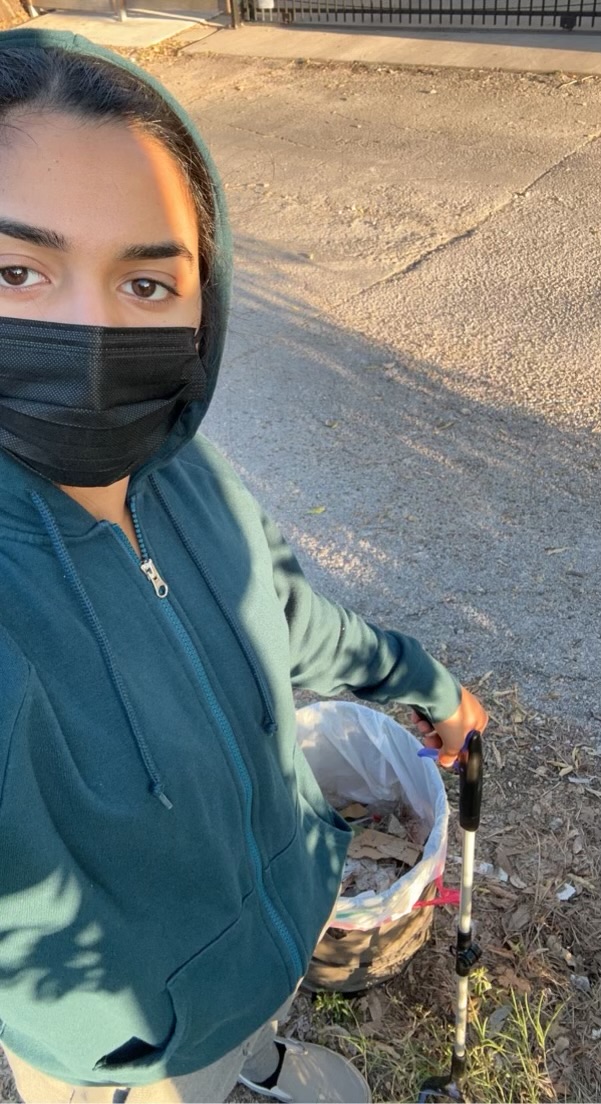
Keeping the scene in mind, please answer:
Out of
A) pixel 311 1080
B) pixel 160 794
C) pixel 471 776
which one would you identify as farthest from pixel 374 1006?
pixel 160 794

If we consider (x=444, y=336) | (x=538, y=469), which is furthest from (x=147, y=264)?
(x=444, y=336)

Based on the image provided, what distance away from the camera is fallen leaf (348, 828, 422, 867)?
114 inches

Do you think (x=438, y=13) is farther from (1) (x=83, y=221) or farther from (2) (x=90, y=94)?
(1) (x=83, y=221)

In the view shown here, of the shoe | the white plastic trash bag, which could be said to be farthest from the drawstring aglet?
the shoe

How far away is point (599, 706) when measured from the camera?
336cm

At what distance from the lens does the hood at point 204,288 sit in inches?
56.9

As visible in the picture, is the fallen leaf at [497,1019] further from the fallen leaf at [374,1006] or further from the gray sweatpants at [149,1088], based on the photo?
the gray sweatpants at [149,1088]

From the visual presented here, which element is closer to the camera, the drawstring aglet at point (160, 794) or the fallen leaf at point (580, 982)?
the drawstring aglet at point (160, 794)

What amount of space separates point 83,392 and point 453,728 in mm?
1069

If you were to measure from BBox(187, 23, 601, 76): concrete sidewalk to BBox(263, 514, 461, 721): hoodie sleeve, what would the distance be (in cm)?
834

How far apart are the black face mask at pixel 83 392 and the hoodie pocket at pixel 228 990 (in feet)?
2.57

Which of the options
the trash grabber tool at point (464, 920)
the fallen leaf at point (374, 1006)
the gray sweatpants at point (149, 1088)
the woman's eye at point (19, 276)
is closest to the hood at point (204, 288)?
the woman's eye at point (19, 276)

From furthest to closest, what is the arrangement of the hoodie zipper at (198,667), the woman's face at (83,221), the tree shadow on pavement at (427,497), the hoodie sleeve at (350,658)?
the tree shadow on pavement at (427,497) < the hoodie sleeve at (350,658) < the hoodie zipper at (198,667) < the woman's face at (83,221)

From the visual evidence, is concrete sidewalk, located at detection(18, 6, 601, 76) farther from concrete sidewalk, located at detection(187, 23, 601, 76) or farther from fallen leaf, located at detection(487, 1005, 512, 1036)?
fallen leaf, located at detection(487, 1005, 512, 1036)
